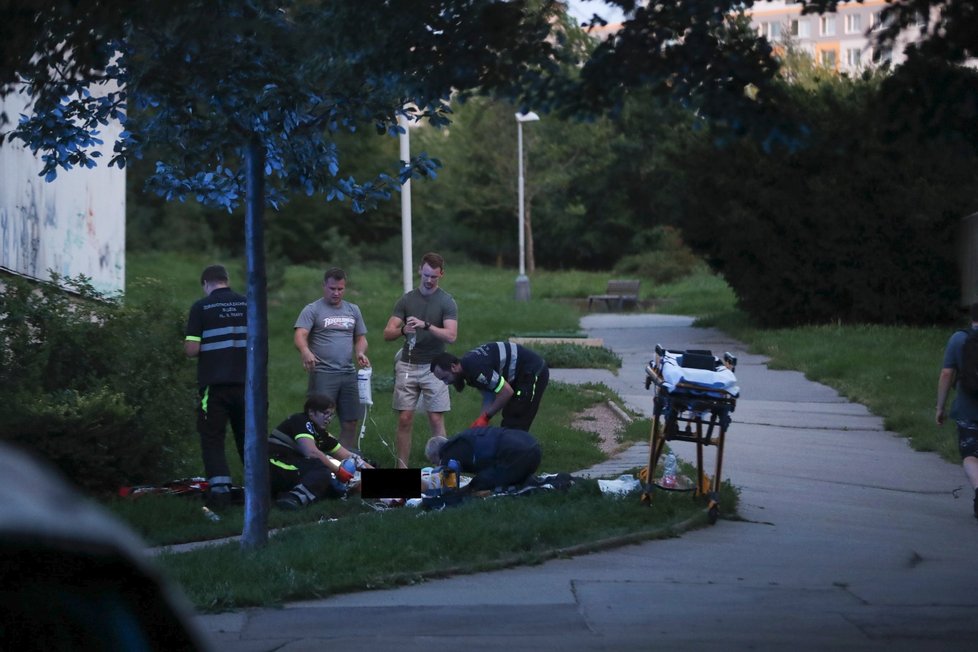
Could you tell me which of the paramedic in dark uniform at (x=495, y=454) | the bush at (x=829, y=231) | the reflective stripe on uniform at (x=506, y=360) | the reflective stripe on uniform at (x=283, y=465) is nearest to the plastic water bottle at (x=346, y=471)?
the reflective stripe on uniform at (x=283, y=465)

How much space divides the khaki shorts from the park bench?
28.9 m

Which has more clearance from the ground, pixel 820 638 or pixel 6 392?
pixel 6 392

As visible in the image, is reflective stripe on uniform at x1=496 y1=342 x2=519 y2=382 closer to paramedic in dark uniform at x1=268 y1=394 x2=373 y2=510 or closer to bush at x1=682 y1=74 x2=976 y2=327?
paramedic in dark uniform at x1=268 y1=394 x2=373 y2=510

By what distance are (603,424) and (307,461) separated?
16.9 ft

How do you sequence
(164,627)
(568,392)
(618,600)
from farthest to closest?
(568,392) < (618,600) < (164,627)

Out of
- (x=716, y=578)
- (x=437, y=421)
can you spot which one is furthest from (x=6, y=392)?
(x=716, y=578)

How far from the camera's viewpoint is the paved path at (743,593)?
6582 mm

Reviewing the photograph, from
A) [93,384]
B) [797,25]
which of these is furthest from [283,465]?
[797,25]

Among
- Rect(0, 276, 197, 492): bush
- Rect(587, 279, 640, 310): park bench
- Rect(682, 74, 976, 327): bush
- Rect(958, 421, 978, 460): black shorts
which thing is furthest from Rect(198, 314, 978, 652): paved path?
Rect(587, 279, 640, 310): park bench

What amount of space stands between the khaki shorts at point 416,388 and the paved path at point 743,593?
99.8 inches

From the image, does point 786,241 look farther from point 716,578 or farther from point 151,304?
point 716,578

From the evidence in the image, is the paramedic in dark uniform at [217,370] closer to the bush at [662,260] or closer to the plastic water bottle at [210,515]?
the plastic water bottle at [210,515]

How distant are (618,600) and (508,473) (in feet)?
9.19

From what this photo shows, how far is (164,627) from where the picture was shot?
185cm
